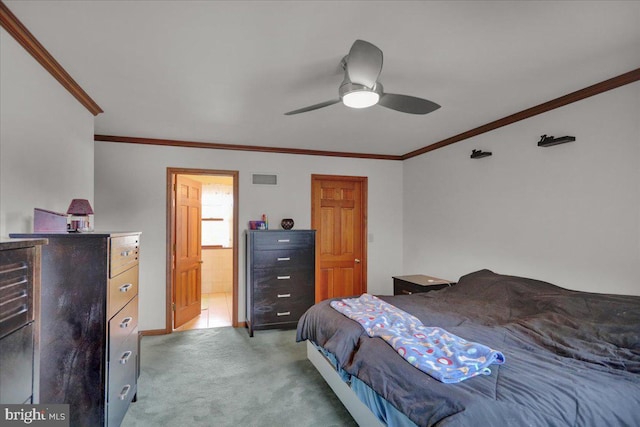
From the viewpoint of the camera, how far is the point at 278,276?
4.21 m

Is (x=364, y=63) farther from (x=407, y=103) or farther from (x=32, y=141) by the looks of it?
(x=32, y=141)

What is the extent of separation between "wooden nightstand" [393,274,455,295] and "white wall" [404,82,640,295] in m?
0.21

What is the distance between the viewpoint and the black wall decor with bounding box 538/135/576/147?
8.82ft

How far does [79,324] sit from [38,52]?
1.66m

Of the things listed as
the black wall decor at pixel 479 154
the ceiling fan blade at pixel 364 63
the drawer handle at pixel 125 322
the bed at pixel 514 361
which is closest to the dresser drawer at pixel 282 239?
the bed at pixel 514 361

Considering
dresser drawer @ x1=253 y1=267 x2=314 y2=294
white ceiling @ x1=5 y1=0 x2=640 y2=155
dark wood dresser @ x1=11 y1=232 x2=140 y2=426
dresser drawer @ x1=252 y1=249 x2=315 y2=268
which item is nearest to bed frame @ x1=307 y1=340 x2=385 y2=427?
dresser drawer @ x1=253 y1=267 x2=314 y2=294

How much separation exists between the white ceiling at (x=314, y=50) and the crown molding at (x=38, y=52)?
0.05 metres

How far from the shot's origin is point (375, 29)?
183 centimetres

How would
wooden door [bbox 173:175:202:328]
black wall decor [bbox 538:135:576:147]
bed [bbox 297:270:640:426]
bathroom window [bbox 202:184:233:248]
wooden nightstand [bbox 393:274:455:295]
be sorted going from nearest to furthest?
1. bed [bbox 297:270:640:426]
2. black wall decor [bbox 538:135:576:147]
3. wooden nightstand [bbox 393:274:455:295]
4. wooden door [bbox 173:175:202:328]
5. bathroom window [bbox 202:184:233:248]

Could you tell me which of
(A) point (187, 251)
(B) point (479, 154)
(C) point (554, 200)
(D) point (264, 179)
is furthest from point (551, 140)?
(A) point (187, 251)

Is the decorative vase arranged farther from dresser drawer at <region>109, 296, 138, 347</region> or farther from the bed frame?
dresser drawer at <region>109, 296, 138, 347</region>

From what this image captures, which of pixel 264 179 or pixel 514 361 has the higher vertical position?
pixel 264 179

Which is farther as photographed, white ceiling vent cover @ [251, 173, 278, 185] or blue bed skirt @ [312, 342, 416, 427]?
white ceiling vent cover @ [251, 173, 278, 185]

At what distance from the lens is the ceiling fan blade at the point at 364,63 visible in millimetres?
1698
